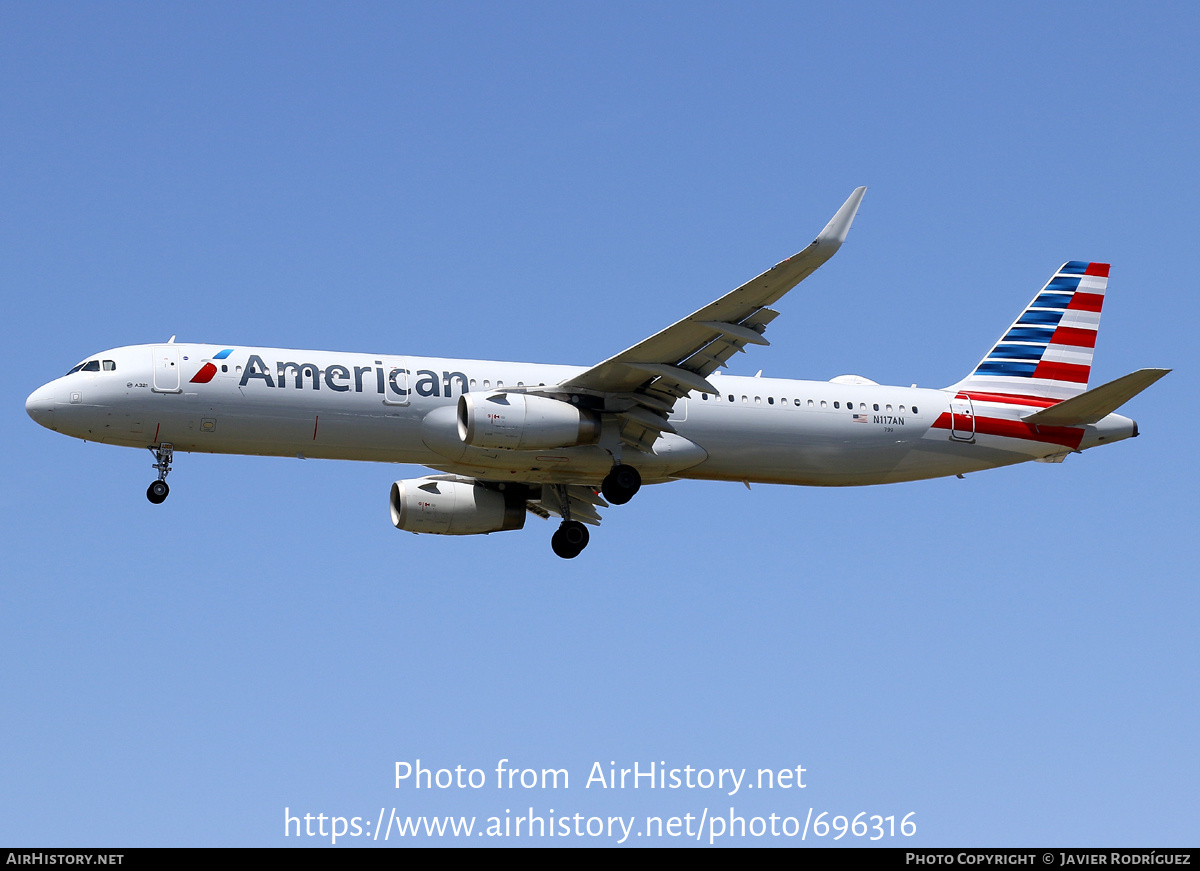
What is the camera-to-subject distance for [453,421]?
33.9m

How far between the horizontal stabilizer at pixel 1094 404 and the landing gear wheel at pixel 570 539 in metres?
12.0

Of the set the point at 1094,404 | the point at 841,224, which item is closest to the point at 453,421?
the point at 841,224

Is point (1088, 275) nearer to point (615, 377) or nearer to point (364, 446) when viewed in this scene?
point (615, 377)

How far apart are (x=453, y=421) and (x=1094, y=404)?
1614 cm

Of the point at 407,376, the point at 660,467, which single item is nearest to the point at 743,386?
the point at 660,467

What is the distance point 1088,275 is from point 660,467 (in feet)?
48.8

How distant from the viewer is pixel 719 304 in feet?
102

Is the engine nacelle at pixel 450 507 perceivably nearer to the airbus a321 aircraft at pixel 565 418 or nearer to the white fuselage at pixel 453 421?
the airbus a321 aircraft at pixel 565 418

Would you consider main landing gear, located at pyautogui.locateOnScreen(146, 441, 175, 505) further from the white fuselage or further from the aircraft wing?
the aircraft wing

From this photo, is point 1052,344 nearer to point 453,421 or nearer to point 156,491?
point 453,421

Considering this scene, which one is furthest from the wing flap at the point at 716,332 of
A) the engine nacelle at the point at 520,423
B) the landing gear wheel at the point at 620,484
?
the landing gear wheel at the point at 620,484

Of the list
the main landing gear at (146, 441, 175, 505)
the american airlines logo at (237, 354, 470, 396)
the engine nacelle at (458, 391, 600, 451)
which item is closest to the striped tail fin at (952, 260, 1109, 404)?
the engine nacelle at (458, 391, 600, 451)

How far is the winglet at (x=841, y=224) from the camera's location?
28.6m
